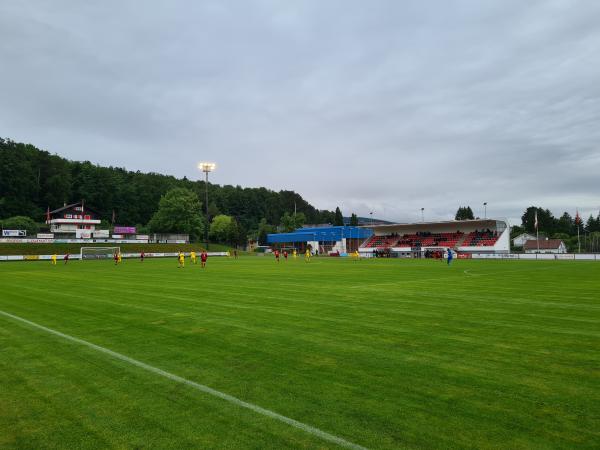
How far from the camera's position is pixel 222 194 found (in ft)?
513

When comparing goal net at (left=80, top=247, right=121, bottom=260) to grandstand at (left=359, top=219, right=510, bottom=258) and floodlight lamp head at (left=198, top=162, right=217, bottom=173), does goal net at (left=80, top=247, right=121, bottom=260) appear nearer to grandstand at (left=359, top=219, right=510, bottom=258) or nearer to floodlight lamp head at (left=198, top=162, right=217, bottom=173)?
floodlight lamp head at (left=198, top=162, right=217, bottom=173)

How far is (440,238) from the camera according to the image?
72.4 meters

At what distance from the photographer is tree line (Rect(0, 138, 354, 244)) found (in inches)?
3979

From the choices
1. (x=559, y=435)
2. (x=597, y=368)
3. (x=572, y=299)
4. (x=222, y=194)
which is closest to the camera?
(x=559, y=435)

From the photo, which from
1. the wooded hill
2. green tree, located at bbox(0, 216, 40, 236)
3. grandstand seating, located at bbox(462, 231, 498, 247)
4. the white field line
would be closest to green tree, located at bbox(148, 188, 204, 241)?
the wooded hill

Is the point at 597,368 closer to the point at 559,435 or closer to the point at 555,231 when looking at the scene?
the point at 559,435

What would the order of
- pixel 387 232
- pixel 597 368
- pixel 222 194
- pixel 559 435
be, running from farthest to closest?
pixel 222 194 < pixel 387 232 < pixel 597 368 < pixel 559 435

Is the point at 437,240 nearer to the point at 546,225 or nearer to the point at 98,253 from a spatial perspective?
the point at 98,253

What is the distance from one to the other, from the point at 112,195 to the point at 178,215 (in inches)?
1418

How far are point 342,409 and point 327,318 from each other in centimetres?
588

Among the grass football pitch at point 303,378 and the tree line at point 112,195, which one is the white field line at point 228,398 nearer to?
the grass football pitch at point 303,378

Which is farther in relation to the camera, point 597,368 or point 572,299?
point 572,299

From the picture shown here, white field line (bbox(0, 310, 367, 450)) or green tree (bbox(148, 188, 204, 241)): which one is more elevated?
green tree (bbox(148, 188, 204, 241))

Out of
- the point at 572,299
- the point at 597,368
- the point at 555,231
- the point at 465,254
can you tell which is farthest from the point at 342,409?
the point at 555,231
